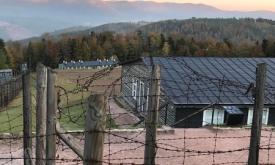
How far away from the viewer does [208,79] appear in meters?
18.0

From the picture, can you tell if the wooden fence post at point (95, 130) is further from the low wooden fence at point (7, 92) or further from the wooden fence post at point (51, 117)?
the low wooden fence at point (7, 92)

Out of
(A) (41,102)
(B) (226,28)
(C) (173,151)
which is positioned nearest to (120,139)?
(C) (173,151)

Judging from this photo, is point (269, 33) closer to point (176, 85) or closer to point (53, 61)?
point (53, 61)

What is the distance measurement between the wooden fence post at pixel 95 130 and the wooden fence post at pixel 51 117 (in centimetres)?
174

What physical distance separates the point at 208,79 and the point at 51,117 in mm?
13455

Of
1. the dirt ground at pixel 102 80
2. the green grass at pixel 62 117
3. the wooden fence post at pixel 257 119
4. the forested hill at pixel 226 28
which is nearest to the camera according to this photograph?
the wooden fence post at pixel 257 119

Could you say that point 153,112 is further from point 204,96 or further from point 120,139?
point 204,96

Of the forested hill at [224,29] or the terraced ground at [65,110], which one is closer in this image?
the terraced ground at [65,110]

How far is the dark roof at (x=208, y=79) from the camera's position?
20.0 meters

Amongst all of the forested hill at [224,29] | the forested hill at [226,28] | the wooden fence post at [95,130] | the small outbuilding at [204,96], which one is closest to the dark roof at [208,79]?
the small outbuilding at [204,96]

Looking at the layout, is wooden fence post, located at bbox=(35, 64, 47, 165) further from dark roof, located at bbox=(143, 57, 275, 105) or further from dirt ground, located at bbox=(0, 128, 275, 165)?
dark roof, located at bbox=(143, 57, 275, 105)

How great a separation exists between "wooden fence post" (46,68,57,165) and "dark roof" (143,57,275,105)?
41.4ft

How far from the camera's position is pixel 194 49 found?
82.2m

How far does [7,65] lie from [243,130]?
7015 centimetres
